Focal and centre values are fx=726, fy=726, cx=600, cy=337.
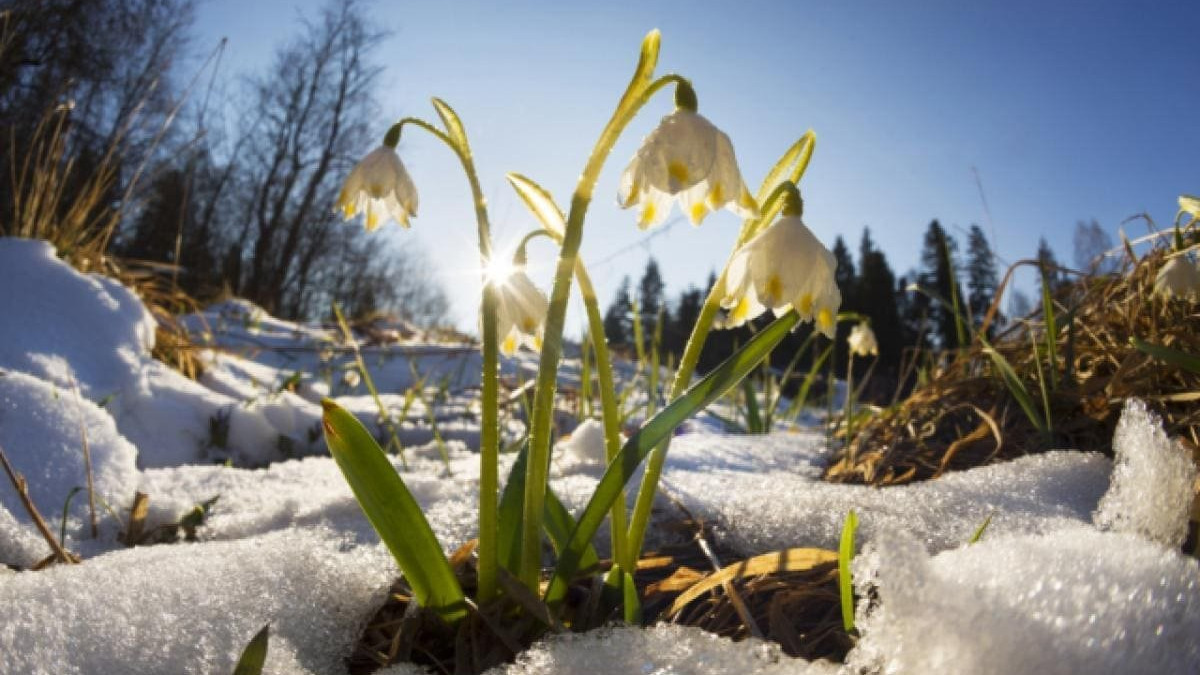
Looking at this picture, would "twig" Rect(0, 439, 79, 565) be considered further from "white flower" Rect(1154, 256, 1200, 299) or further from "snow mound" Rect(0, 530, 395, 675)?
"white flower" Rect(1154, 256, 1200, 299)

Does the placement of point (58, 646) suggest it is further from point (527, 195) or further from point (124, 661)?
point (527, 195)

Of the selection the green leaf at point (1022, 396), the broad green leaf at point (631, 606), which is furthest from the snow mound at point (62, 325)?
the green leaf at point (1022, 396)

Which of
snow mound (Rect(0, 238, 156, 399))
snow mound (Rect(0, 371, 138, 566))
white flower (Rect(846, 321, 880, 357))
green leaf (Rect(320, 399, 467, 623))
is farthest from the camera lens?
white flower (Rect(846, 321, 880, 357))

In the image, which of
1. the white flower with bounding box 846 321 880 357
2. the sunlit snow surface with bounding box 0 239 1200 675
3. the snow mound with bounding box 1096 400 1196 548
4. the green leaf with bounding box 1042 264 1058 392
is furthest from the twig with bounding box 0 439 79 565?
the white flower with bounding box 846 321 880 357

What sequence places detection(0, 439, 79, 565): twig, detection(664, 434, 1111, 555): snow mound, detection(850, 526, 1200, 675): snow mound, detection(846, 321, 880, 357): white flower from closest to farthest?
detection(850, 526, 1200, 675): snow mound < detection(0, 439, 79, 565): twig < detection(664, 434, 1111, 555): snow mound < detection(846, 321, 880, 357): white flower

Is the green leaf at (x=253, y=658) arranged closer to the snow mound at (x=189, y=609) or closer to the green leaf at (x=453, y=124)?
the snow mound at (x=189, y=609)

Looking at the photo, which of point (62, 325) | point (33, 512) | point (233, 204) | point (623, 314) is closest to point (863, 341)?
point (623, 314)

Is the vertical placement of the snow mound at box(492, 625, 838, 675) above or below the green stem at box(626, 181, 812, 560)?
below
